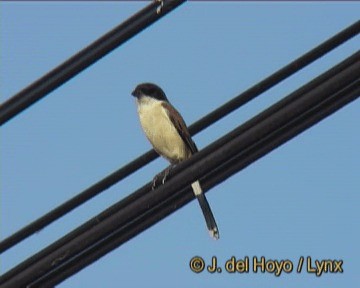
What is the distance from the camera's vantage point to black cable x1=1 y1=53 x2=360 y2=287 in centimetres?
374

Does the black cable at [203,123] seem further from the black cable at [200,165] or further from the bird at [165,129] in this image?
the bird at [165,129]

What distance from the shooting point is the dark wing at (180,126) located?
7.30 meters

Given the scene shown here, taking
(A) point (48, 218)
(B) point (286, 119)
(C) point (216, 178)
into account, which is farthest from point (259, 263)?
(B) point (286, 119)

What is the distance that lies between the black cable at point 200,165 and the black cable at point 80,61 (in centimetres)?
95

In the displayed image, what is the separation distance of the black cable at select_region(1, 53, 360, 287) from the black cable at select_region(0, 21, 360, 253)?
88 centimetres

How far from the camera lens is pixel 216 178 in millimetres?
4156

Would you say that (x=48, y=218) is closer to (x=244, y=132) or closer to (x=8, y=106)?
(x=8, y=106)

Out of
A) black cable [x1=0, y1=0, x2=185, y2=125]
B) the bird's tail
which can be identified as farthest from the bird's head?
black cable [x1=0, y1=0, x2=185, y2=125]

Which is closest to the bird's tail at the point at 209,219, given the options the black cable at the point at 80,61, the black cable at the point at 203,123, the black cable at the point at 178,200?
the black cable at the point at 203,123

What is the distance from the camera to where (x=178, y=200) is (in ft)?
13.7

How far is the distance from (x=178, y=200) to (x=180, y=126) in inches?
132

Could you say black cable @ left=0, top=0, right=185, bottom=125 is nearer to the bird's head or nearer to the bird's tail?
the bird's tail

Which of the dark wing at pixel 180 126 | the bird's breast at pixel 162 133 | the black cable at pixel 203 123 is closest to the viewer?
the black cable at pixel 203 123

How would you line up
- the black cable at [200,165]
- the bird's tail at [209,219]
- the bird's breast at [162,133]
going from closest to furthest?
the black cable at [200,165]
the bird's tail at [209,219]
the bird's breast at [162,133]
